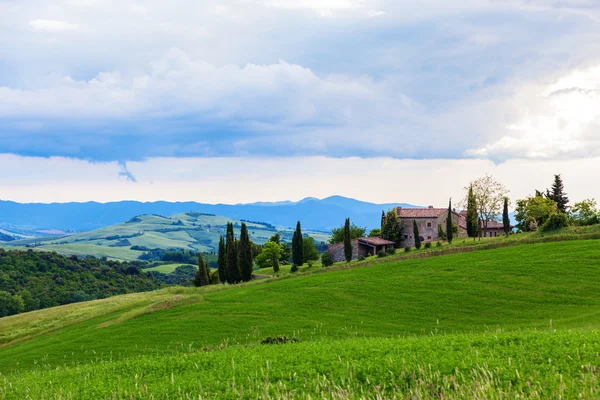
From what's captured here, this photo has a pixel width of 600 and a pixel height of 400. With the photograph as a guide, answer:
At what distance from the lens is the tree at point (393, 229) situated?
101919mm

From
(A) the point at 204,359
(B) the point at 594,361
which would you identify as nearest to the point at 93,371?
(A) the point at 204,359

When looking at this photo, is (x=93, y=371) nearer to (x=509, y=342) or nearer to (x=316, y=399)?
(x=316, y=399)

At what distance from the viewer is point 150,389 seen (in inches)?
565

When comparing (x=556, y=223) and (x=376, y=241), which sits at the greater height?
(x=556, y=223)

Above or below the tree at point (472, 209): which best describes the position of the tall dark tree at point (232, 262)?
below

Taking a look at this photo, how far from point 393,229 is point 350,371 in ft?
299

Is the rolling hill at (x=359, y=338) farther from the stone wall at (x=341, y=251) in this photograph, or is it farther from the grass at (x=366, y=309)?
the stone wall at (x=341, y=251)

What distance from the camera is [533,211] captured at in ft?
304

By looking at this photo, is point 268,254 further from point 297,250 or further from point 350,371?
point 350,371

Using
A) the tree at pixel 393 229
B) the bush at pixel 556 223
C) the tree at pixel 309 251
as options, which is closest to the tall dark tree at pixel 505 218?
the bush at pixel 556 223

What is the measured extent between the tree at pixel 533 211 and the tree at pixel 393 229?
22.3 meters

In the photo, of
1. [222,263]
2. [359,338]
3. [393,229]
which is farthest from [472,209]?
[359,338]

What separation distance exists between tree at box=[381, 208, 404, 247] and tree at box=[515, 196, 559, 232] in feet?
73.0

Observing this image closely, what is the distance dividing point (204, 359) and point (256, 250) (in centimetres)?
10803
